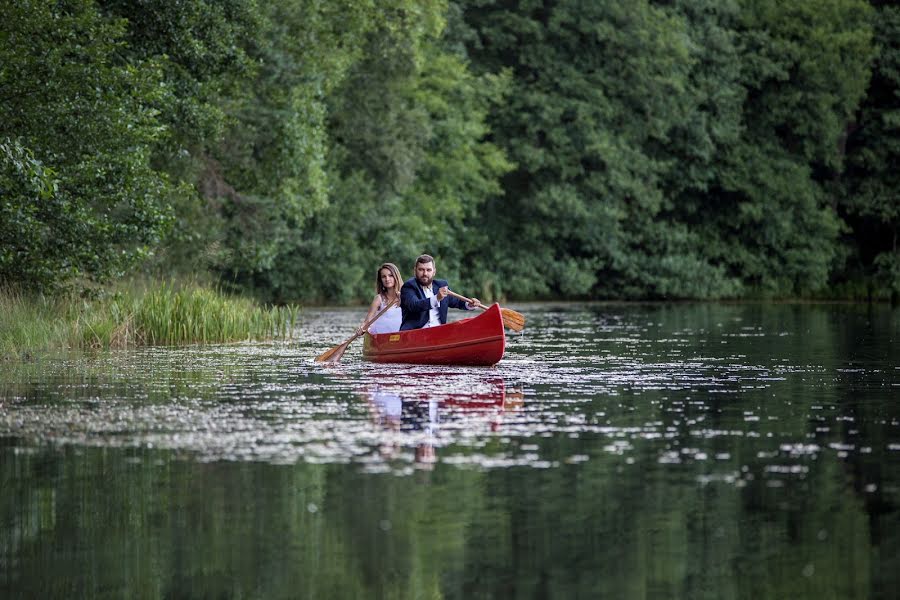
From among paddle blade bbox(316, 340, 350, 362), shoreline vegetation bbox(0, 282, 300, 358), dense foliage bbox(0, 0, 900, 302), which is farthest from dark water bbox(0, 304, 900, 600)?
dense foliage bbox(0, 0, 900, 302)

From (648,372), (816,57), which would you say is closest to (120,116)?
(648,372)

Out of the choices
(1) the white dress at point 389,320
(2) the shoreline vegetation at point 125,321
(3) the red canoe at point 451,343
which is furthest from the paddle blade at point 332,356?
(2) the shoreline vegetation at point 125,321

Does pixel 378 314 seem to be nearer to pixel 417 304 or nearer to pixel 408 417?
pixel 417 304

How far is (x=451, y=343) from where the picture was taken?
18281 millimetres

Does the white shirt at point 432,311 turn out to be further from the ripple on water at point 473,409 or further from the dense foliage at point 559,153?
the dense foliage at point 559,153

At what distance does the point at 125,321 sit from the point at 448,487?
14242 millimetres

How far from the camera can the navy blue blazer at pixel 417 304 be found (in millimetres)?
19156

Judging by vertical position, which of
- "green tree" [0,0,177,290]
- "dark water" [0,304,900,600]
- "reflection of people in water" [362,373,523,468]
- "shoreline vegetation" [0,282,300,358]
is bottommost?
"dark water" [0,304,900,600]

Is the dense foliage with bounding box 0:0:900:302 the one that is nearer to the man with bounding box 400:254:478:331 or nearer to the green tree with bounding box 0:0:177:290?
the green tree with bounding box 0:0:177:290

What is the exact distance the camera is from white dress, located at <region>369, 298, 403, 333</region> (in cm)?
2072

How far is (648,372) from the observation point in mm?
17031

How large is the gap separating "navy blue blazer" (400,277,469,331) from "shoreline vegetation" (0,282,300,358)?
14.8 feet

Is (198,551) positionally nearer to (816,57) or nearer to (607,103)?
(607,103)

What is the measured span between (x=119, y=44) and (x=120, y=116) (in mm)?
1064
